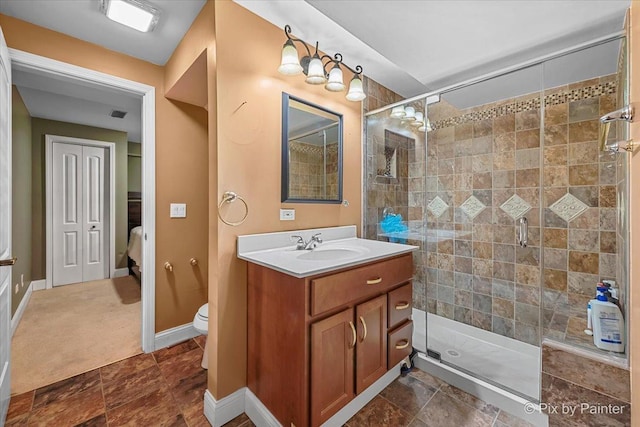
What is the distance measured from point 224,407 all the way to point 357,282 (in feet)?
3.36

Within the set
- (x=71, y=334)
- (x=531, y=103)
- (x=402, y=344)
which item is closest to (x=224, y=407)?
(x=402, y=344)

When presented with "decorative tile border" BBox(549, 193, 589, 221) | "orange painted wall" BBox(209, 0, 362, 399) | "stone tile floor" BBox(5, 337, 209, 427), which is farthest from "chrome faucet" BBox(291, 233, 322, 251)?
"decorative tile border" BBox(549, 193, 589, 221)

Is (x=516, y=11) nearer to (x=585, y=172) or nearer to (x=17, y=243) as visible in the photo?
(x=585, y=172)

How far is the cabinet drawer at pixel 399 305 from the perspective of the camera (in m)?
1.63

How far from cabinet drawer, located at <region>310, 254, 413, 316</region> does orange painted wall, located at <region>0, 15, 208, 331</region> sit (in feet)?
5.31

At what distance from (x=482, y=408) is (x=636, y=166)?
1563 mm

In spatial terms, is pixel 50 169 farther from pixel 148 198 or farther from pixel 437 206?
pixel 437 206

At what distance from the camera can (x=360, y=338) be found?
4.64ft

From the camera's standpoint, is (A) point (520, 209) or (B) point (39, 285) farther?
(B) point (39, 285)

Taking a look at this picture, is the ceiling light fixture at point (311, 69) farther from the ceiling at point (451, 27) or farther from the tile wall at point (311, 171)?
the tile wall at point (311, 171)

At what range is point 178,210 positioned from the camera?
2.26 m

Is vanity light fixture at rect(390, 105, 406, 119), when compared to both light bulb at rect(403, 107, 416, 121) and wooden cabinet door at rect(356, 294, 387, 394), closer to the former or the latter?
light bulb at rect(403, 107, 416, 121)

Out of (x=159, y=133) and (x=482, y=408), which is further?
(x=159, y=133)

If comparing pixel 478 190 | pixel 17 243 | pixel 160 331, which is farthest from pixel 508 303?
pixel 17 243
